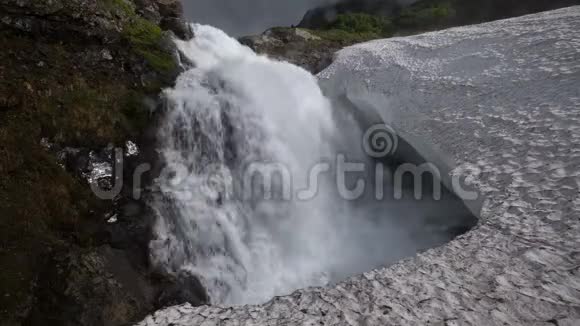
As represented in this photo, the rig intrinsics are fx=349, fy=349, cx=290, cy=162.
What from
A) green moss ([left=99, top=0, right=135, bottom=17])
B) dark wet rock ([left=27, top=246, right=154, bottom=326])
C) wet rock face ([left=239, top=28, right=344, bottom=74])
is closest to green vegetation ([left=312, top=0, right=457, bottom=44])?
wet rock face ([left=239, top=28, right=344, bottom=74])

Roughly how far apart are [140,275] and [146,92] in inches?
270

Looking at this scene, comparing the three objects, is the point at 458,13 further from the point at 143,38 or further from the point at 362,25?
the point at 143,38

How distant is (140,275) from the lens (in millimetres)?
7977

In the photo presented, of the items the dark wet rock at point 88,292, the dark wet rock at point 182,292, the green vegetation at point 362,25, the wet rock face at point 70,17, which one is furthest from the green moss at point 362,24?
the dark wet rock at point 88,292

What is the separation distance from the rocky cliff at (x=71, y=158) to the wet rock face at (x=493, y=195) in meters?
3.01

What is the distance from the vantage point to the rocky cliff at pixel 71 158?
6473mm

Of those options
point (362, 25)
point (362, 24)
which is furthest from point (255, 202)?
point (362, 24)

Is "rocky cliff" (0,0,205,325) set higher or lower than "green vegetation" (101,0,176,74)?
lower

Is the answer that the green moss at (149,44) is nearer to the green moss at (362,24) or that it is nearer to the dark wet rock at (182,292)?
the dark wet rock at (182,292)

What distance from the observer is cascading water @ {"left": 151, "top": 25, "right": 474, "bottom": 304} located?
31.3 ft

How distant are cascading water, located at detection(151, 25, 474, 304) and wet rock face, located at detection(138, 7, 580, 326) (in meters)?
3.31

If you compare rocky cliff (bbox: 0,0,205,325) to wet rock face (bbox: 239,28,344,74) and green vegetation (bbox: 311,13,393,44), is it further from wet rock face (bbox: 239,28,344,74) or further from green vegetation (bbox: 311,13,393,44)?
green vegetation (bbox: 311,13,393,44)

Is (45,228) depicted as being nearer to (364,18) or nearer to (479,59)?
(479,59)

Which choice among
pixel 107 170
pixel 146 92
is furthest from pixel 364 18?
pixel 107 170
